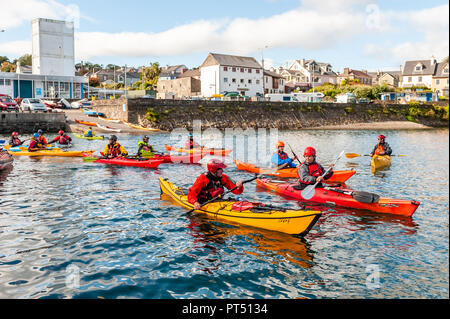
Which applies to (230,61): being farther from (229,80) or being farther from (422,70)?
(422,70)

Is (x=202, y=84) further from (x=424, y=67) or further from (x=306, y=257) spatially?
(x=306, y=257)

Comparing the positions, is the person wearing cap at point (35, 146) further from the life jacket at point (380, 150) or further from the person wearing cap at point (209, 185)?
the life jacket at point (380, 150)

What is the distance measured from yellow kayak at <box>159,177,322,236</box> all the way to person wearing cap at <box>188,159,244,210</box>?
298 millimetres

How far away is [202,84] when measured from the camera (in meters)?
74.4

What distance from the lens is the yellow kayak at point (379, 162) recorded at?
18.8 metres

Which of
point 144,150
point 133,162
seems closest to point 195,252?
point 133,162

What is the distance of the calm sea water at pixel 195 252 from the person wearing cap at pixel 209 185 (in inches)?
24.3

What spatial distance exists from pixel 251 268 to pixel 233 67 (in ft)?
220

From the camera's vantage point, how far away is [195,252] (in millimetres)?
8070

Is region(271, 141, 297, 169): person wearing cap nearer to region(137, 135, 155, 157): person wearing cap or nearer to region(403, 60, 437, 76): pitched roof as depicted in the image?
region(137, 135, 155, 157): person wearing cap

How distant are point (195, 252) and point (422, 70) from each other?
91.4 m

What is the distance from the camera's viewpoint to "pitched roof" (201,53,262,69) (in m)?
69.6

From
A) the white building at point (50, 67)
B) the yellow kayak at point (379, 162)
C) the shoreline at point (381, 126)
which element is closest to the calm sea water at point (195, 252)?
the yellow kayak at point (379, 162)
